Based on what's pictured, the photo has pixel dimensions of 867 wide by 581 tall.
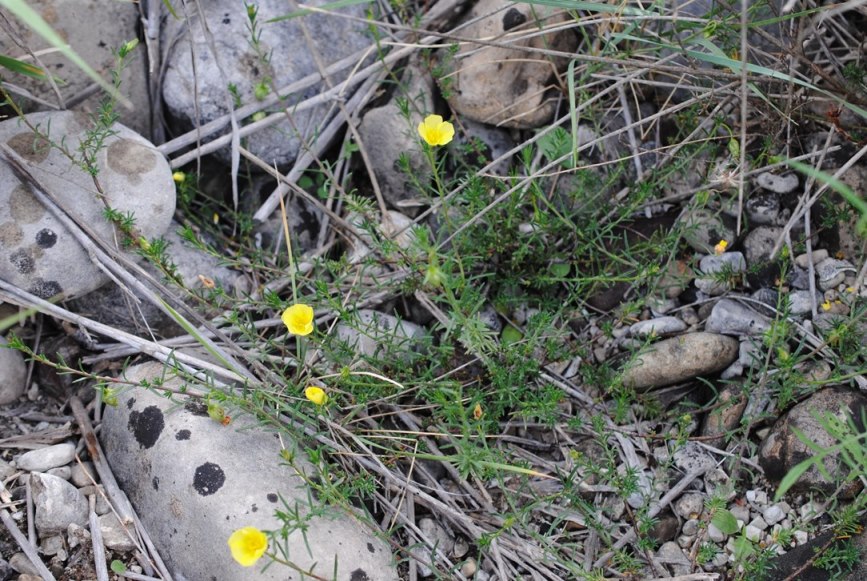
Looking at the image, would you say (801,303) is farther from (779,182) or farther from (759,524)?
(759,524)

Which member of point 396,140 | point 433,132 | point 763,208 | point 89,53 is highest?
point 89,53

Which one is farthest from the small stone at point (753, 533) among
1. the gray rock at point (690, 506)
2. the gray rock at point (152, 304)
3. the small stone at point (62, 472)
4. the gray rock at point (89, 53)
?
the gray rock at point (89, 53)

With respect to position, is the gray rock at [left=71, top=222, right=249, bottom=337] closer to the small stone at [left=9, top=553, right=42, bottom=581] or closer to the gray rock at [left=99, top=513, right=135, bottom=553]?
the gray rock at [left=99, top=513, right=135, bottom=553]

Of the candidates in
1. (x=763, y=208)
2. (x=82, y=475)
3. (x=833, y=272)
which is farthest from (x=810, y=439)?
(x=82, y=475)

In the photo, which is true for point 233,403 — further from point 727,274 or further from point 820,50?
point 820,50

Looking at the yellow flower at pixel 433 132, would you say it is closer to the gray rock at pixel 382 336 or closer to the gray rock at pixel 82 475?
the gray rock at pixel 382 336

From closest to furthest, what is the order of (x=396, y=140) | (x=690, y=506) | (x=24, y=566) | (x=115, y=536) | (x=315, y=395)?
(x=315, y=395)
(x=24, y=566)
(x=115, y=536)
(x=690, y=506)
(x=396, y=140)

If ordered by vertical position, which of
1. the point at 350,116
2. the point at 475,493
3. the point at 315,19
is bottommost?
the point at 475,493

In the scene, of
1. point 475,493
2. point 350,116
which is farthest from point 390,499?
point 350,116
